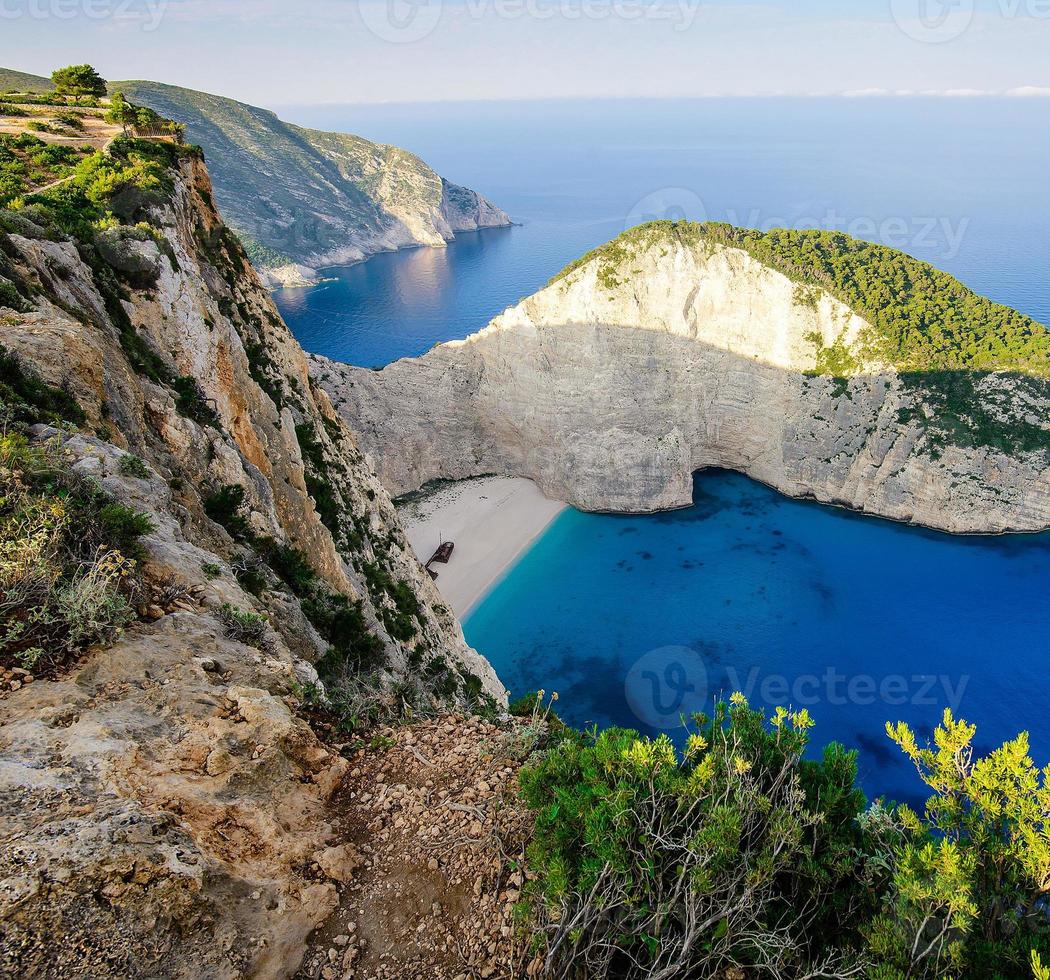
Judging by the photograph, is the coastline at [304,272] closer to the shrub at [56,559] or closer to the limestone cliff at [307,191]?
the limestone cliff at [307,191]

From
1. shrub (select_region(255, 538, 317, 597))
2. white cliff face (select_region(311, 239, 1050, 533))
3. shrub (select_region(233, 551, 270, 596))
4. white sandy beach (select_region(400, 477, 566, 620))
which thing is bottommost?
white sandy beach (select_region(400, 477, 566, 620))

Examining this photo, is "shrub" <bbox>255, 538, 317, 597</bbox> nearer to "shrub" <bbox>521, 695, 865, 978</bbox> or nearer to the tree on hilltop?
"shrub" <bbox>521, 695, 865, 978</bbox>

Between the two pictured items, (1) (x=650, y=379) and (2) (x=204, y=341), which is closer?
(2) (x=204, y=341)

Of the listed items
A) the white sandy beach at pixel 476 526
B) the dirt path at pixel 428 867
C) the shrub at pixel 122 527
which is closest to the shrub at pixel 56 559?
the shrub at pixel 122 527

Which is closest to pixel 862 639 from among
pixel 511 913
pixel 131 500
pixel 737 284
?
pixel 737 284

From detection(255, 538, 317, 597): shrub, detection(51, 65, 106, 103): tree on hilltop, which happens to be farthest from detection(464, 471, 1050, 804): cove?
detection(51, 65, 106, 103): tree on hilltop

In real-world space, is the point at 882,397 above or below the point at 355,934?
below

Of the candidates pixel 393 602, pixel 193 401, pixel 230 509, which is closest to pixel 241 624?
pixel 230 509

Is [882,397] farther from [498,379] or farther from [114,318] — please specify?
[114,318]
